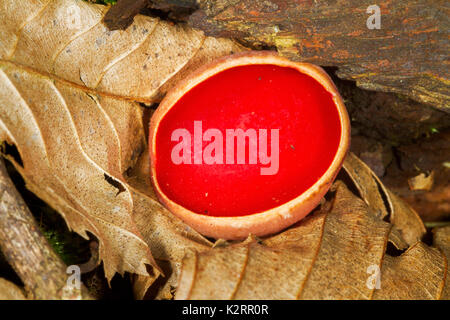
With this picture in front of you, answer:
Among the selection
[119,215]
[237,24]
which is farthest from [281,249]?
[237,24]

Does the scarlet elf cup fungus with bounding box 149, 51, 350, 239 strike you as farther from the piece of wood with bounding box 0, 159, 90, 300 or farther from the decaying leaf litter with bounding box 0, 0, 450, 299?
the piece of wood with bounding box 0, 159, 90, 300

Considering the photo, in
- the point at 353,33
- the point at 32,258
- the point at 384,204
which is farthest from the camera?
the point at 384,204

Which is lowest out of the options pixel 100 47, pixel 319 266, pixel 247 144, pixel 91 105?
pixel 319 266

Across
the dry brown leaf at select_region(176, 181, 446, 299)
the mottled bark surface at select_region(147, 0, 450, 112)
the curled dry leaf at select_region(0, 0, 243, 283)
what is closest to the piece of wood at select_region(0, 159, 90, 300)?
the curled dry leaf at select_region(0, 0, 243, 283)

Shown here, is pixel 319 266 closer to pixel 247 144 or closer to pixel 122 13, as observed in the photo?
pixel 247 144
